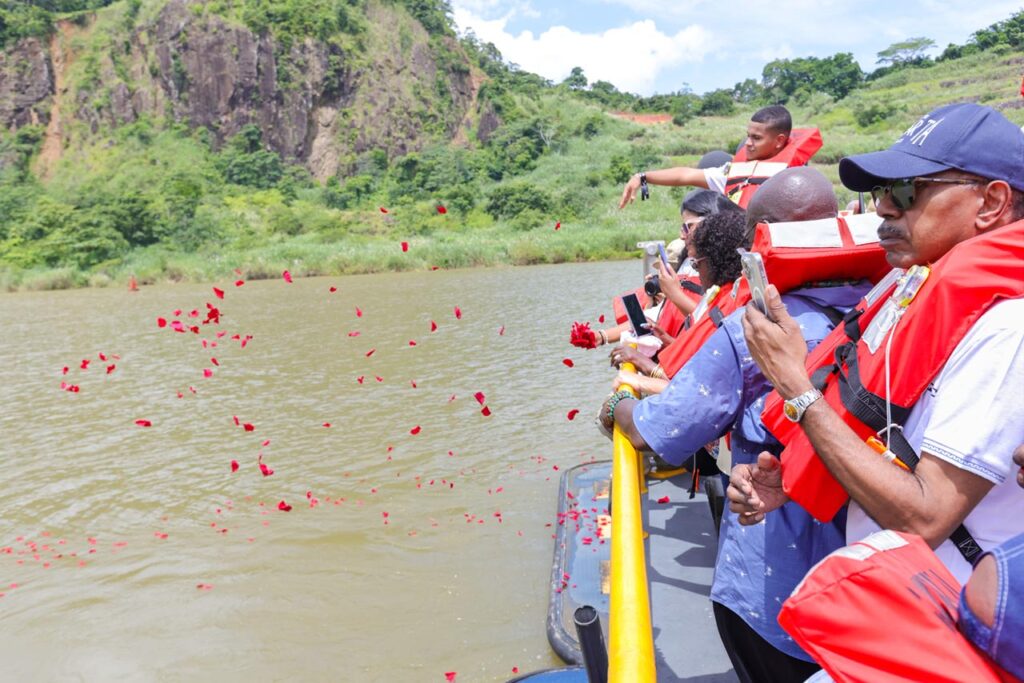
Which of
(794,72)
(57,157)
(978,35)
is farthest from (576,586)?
(794,72)

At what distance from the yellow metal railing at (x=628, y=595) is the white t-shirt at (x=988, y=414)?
0.50 m

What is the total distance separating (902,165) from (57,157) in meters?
62.2

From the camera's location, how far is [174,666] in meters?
4.25

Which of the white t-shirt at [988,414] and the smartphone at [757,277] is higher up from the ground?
the smartphone at [757,277]

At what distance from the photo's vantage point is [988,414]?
1.11 m

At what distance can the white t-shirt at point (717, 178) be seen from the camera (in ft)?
13.5

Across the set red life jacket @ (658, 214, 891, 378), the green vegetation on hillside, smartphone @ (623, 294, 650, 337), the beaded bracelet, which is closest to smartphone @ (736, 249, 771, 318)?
red life jacket @ (658, 214, 891, 378)

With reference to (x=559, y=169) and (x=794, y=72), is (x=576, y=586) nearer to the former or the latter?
(x=559, y=169)

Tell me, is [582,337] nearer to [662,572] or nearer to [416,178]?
[662,572]

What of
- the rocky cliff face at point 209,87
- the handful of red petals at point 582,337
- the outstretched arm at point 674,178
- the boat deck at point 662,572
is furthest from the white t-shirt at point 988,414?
the rocky cliff face at point 209,87

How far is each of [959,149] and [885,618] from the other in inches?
31.1

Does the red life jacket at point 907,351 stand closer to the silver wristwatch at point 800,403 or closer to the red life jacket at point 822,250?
the silver wristwatch at point 800,403

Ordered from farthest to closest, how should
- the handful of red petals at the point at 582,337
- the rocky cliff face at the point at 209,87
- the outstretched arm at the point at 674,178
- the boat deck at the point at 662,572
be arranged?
1. the rocky cliff face at the point at 209,87
2. the outstretched arm at the point at 674,178
3. the handful of red petals at the point at 582,337
4. the boat deck at the point at 662,572

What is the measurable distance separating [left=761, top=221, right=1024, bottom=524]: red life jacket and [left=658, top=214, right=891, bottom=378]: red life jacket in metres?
0.29
